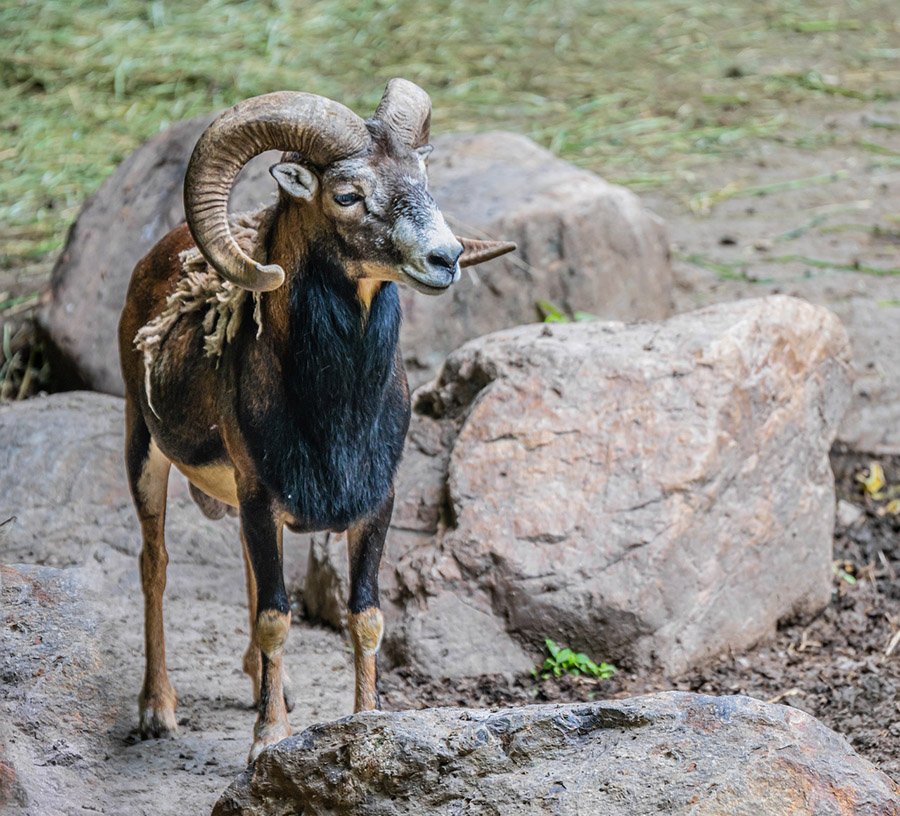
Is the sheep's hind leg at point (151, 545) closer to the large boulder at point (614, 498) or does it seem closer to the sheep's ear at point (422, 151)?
the large boulder at point (614, 498)

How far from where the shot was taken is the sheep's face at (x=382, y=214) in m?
4.24

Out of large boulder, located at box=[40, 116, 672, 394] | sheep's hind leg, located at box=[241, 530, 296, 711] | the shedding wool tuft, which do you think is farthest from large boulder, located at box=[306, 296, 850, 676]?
the shedding wool tuft

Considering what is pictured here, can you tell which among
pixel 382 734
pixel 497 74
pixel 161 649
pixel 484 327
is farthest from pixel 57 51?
pixel 382 734

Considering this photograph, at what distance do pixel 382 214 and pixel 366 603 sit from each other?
1.44 meters

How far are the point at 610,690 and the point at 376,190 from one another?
8.22 feet

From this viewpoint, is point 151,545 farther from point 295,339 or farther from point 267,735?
point 295,339

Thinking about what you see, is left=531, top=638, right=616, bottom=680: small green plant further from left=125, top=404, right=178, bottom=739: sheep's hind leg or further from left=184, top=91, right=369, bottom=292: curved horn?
left=184, top=91, right=369, bottom=292: curved horn

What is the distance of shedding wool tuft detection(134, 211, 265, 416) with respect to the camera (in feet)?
15.8

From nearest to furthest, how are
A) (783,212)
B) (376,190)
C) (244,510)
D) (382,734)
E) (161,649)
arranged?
(382,734)
(376,190)
(244,510)
(161,649)
(783,212)

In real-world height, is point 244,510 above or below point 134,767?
above

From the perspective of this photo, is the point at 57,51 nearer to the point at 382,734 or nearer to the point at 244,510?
the point at 244,510

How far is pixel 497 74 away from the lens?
40.1 ft

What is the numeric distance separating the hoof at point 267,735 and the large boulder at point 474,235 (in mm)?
3006

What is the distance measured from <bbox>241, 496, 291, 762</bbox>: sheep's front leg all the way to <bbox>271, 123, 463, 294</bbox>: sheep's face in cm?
93
